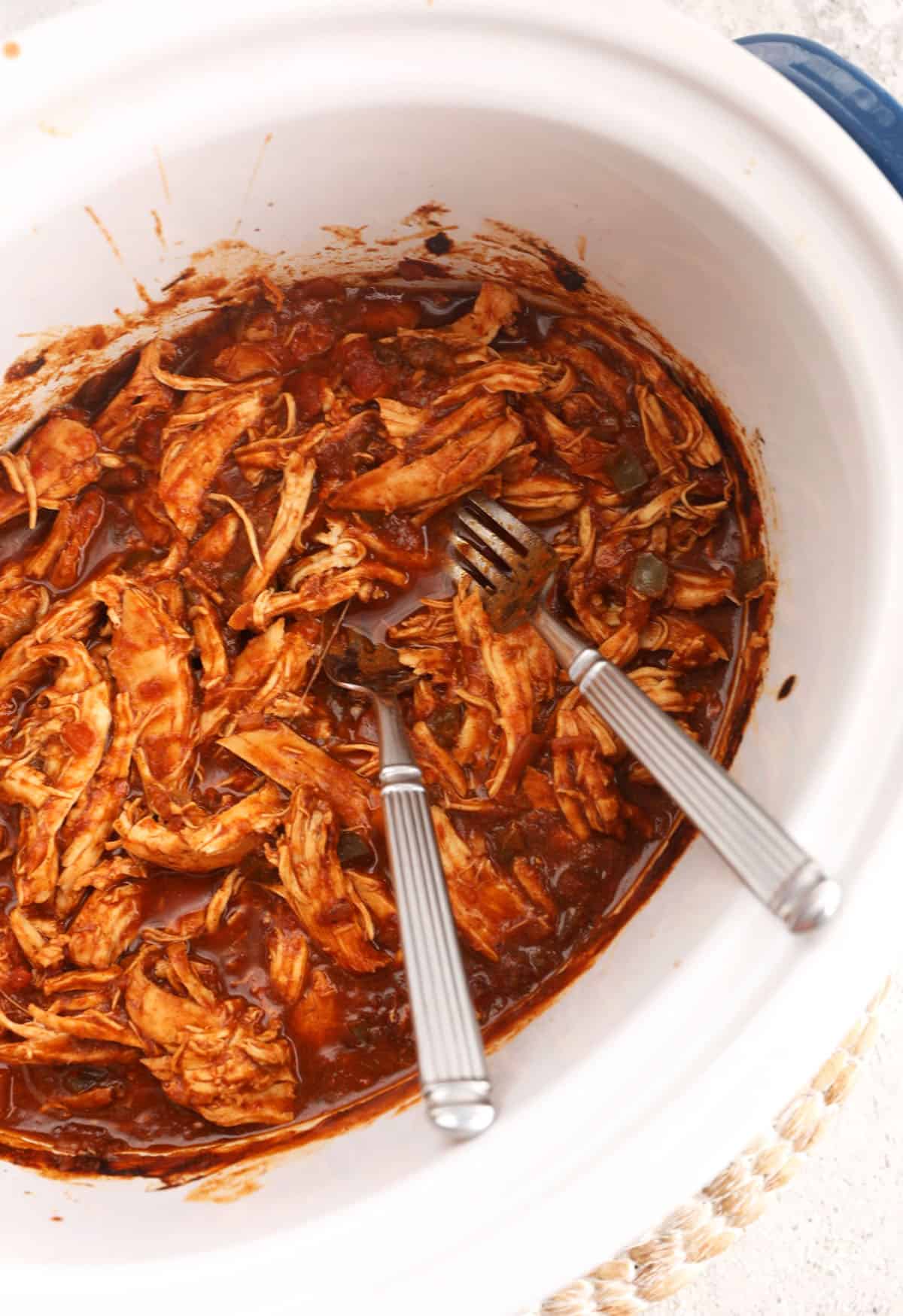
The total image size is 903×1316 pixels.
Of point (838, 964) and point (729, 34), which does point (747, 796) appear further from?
point (729, 34)

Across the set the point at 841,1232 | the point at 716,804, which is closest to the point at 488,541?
the point at 716,804

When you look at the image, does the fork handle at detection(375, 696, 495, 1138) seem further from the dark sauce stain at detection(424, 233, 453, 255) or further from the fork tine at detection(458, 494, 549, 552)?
the dark sauce stain at detection(424, 233, 453, 255)

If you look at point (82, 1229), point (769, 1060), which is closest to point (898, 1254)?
point (769, 1060)

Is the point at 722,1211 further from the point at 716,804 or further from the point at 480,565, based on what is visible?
the point at 480,565

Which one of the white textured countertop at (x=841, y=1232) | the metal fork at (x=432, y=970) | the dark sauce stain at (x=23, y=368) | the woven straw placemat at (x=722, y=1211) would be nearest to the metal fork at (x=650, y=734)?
the woven straw placemat at (x=722, y=1211)

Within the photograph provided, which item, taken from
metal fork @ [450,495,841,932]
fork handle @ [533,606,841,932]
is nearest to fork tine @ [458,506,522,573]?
metal fork @ [450,495,841,932]

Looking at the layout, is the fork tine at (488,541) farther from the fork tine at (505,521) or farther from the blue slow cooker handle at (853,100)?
the blue slow cooker handle at (853,100)

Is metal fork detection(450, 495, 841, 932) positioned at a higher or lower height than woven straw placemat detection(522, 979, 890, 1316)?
higher
